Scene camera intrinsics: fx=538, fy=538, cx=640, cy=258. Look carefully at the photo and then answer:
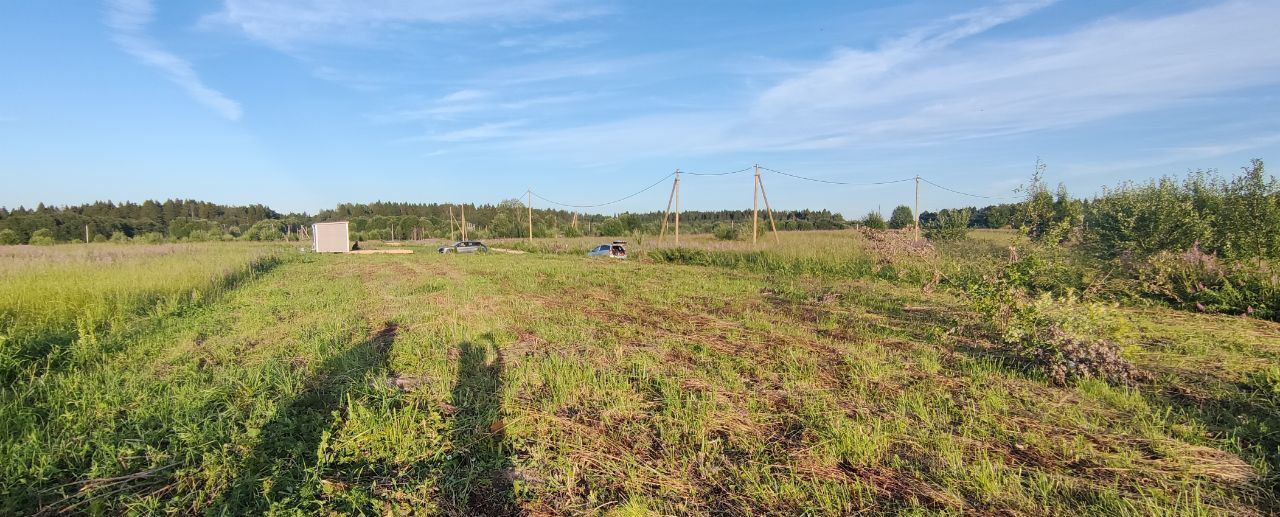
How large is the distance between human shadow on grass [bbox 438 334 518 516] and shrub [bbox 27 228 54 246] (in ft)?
174

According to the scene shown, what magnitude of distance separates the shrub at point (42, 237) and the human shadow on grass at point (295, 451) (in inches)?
2047

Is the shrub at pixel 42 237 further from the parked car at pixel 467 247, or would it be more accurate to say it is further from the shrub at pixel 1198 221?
the shrub at pixel 1198 221

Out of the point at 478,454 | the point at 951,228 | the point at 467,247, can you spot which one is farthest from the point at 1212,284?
the point at 467,247

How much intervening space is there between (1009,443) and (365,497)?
325 centimetres

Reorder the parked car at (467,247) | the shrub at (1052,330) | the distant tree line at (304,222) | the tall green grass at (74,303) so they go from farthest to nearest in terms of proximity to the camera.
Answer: the distant tree line at (304,222), the parked car at (467,247), the tall green grass at (74,303), the shrub at (1052,330)

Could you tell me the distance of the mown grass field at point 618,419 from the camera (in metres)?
2.46

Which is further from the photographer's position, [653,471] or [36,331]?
[36,331]

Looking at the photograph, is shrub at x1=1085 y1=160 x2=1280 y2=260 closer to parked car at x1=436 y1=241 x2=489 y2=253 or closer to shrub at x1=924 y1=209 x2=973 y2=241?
shrub at x1=924 y1=209 x2=973 y2=241

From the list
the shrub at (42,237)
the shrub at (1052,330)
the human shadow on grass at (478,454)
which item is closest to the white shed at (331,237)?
the shrub at (42,237)

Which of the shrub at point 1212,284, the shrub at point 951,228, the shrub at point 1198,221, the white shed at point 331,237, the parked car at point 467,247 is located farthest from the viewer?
the white shed at point 331,237

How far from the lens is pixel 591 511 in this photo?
237 cm

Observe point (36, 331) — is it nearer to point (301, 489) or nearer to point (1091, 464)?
point (301, 489)

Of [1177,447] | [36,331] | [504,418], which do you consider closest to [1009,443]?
[1177,447]

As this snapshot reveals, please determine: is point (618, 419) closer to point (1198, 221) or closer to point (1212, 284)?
point (1212, 284)
